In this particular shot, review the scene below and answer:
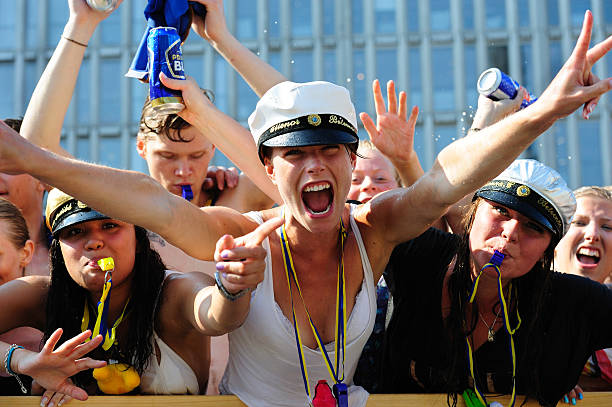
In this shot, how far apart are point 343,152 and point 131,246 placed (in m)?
1.01

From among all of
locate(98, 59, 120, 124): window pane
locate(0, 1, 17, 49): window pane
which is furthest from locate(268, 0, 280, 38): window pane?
locate(0, 1, 17, 49): window pane

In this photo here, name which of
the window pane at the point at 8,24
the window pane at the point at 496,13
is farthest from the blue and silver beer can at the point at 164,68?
the window pane at the point at 8,24

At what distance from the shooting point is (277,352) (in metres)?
3.54

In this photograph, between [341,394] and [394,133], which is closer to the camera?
[341,394]

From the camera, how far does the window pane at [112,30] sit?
24.6 m

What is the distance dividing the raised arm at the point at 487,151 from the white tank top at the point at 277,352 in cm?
26

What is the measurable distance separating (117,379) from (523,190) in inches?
69.3

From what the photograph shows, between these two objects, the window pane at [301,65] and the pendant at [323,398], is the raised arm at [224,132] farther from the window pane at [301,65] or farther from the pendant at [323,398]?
the window pane at [301,65]

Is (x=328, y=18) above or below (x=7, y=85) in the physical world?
above

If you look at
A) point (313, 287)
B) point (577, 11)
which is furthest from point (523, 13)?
point (313, 287)

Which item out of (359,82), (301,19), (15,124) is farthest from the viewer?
(301,19)

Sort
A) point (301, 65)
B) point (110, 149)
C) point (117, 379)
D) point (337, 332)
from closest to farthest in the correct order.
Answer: point (337, 332) → point (117, 379) → point (301, 65) → point (110, 149)

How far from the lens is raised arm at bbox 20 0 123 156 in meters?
4.54

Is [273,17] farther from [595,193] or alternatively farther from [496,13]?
[595,193]
